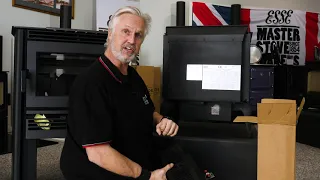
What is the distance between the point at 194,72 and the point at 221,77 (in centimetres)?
16

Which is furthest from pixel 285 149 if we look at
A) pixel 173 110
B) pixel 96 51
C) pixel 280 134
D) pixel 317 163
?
pixel 317 163

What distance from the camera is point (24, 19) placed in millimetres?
3379

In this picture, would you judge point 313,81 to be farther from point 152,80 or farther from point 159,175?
point 159,175

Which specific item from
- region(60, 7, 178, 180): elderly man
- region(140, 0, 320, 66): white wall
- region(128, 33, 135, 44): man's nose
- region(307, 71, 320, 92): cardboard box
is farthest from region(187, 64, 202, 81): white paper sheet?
region(307, 71, 320, 92): cardboard box

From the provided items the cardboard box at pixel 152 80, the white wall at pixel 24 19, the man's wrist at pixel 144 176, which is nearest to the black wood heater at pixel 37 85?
the man's wrist at pixel 144 176

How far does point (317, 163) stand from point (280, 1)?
281 cm

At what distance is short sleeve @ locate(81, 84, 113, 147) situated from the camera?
1.13 m

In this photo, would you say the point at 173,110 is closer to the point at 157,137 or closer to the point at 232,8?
the point at 157,137

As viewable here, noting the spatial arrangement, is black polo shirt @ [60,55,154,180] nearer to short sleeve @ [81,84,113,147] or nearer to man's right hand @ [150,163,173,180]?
short sleeve @ [81,84,113,147]

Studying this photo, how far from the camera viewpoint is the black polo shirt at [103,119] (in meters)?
1.15

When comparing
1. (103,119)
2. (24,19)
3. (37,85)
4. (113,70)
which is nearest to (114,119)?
(103,119)

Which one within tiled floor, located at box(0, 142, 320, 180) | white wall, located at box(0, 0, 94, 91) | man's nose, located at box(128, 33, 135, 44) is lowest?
tiled floor, located at box(0, 142, 320, 180)

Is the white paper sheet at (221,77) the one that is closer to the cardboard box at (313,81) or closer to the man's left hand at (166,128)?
the man's left hand at (166,128)

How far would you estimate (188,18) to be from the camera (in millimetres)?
4406
